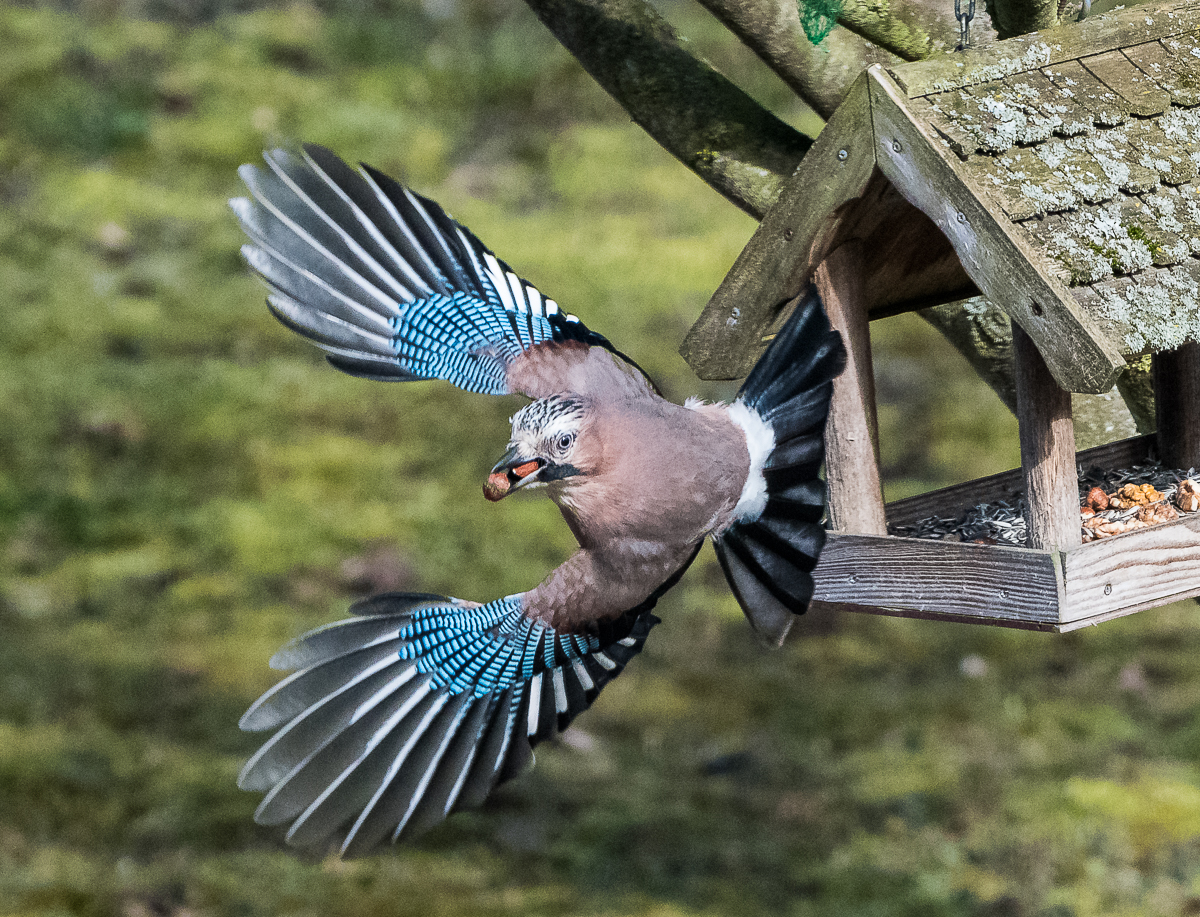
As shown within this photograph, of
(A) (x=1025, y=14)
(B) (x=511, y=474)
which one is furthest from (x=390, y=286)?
(A) (x=1025, y=14)

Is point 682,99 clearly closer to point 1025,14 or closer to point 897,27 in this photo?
point 897,27

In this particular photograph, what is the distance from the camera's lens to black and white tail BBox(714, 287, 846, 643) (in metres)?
2.26

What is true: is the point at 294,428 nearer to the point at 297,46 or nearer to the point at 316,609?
the point at 316,609

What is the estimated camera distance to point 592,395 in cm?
229

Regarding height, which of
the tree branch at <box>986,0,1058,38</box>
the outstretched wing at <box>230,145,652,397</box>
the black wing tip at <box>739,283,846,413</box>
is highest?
the tree branch at <box>986,0,1058,38</box>

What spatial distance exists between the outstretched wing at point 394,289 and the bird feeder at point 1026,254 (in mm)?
405

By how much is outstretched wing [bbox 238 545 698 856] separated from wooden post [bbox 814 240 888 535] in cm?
42

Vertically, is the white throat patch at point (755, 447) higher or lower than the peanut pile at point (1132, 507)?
higher

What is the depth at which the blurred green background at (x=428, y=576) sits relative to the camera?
429 centimetres

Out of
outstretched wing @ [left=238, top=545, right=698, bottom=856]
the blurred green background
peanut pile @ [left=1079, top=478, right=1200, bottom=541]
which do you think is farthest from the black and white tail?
the blurred green background

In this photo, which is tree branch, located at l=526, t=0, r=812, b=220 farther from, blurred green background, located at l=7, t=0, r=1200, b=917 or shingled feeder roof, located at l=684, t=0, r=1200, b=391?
blurred green background, located at l=7, t=0, r=1200, b=917

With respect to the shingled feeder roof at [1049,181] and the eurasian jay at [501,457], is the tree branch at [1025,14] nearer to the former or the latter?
the shingled feeder roof at [1049,181]

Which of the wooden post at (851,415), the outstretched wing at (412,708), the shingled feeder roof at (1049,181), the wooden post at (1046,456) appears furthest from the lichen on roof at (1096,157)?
the outstretched wing at (412,708)

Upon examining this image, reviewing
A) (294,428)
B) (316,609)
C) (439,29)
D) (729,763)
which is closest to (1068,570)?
(729,763)
